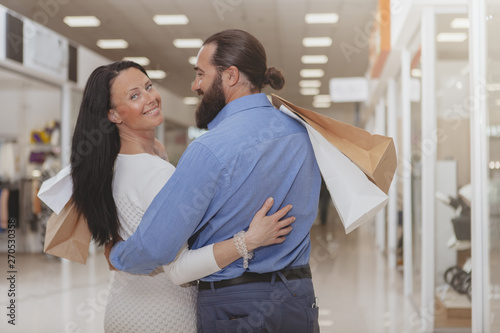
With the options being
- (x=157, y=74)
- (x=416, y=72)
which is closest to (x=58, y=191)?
(x=416, y=72)

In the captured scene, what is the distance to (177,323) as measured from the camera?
1517 millimetres

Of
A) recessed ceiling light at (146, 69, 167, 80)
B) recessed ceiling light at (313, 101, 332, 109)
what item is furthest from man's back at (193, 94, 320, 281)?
recessed ceiling light at (313, 101, 332, 109)

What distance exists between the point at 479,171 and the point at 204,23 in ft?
24.8

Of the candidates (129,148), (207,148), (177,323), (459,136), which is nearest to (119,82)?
(129,148)

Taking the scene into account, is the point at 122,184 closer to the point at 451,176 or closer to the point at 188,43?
the point at 451,176

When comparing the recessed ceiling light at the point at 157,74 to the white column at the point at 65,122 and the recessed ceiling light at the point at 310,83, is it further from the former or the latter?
the white column at the point at 65,122

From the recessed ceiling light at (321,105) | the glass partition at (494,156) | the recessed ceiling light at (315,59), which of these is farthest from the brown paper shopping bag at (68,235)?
the recessed ceiling light at (321,105)

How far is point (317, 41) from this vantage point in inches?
461

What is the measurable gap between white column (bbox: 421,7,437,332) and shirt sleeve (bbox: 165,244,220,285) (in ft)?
12.0

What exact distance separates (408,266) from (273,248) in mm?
4812

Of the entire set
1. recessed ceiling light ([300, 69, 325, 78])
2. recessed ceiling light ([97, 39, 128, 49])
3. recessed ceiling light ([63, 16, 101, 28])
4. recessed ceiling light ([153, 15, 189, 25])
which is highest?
recessed ceiling light ([300, 69, 325, 78])

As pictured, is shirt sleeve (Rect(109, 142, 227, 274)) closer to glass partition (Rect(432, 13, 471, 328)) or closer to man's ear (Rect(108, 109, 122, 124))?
man's ear (Rect(108, 109, 122, 124))

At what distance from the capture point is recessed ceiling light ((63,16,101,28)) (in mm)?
9805

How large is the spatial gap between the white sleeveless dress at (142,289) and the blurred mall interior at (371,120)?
232 cm
